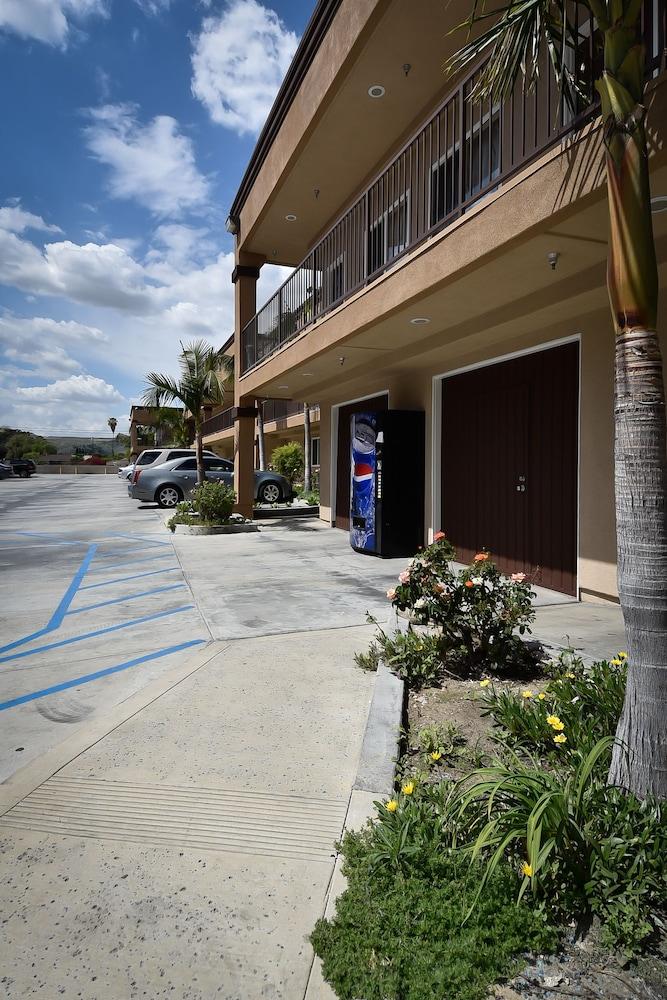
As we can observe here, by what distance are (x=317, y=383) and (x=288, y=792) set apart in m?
11.5

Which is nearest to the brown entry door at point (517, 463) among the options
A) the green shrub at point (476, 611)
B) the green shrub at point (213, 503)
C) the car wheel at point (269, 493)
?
the green shrub at point (476, 611)

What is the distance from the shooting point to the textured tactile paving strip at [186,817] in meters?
2.64

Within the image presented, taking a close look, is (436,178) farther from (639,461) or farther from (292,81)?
(639,461)

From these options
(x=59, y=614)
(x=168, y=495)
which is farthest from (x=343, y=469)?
(x=168, y=495)

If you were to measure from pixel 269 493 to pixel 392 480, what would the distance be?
11430 mm

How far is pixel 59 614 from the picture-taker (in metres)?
6.82

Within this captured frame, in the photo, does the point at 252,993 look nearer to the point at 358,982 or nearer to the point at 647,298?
the point at 358,982

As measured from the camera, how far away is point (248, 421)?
52.6 ft

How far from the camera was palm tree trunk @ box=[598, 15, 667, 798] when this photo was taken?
7.70 feet

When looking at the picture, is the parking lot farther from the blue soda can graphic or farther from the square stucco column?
the square stucco column

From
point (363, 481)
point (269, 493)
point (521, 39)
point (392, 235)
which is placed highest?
point (392, 235)

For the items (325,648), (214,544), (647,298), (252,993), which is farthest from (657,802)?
(214,544)

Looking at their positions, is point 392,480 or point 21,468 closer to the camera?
point 392,480

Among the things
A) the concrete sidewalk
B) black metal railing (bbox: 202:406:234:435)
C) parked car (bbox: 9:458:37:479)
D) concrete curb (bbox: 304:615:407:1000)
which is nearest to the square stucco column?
the concrete sidewalk
